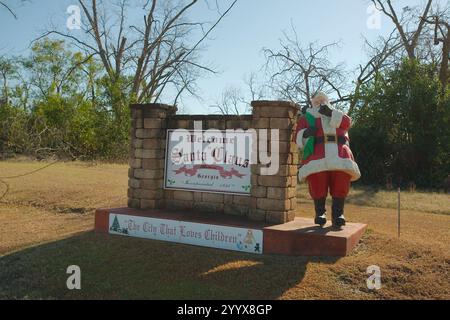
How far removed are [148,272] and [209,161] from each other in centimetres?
211

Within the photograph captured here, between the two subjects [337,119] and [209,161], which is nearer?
[337,119]

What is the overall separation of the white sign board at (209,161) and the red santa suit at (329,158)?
3.28 ft

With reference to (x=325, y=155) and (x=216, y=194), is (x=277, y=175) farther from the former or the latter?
(x=216, y=194)

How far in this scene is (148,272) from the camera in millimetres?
5434

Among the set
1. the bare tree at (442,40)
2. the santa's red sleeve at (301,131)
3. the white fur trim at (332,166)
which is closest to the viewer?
the white fur trim at (332,166)

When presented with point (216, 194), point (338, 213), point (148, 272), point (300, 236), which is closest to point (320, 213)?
point (338, 213)

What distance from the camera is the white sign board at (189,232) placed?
591cm

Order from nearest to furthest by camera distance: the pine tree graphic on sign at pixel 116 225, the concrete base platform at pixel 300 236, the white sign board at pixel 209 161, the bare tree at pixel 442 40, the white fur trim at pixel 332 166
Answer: the concrete base platform at pixel 300 236, the white fur trim at pixel 332 166, the white sign board at pixel 209 161, the pine tree graphic on sign at pixel 116 225, the bare tree at pixel 442 40

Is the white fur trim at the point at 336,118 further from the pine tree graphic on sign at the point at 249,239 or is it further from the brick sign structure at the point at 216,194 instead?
the pine tree graphic on sign at the point at 249,239

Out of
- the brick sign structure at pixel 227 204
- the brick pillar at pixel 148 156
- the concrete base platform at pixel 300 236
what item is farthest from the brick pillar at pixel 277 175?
the brick pillar at pixel 148 156

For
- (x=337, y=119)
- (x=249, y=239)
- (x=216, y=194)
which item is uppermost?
(x=337, y=119)

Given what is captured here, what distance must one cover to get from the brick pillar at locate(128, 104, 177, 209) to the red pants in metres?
2.56

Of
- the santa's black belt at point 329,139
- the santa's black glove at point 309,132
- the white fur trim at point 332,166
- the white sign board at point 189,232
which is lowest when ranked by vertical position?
the white sign board at point 189,232
